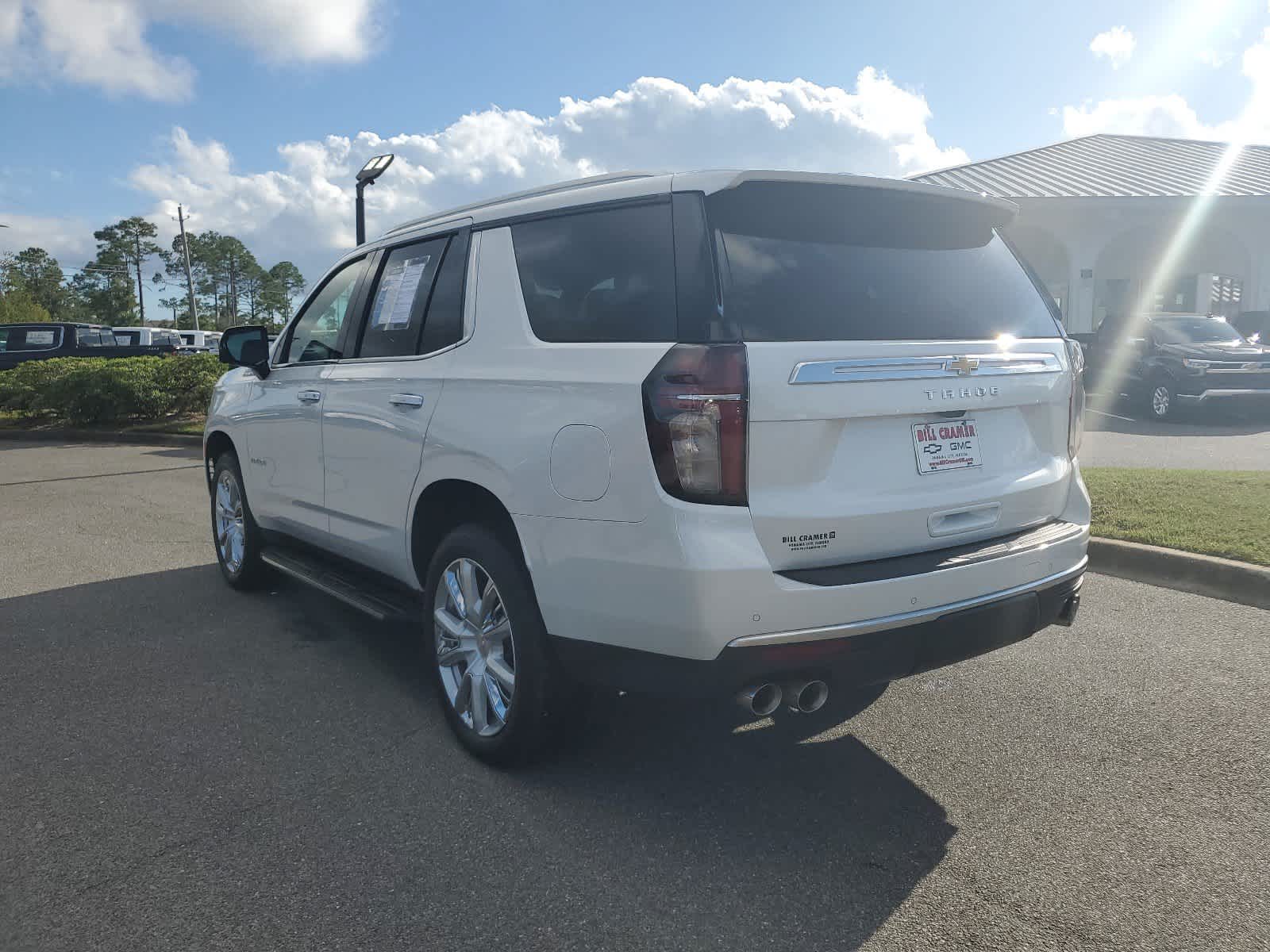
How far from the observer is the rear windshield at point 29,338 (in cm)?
2592

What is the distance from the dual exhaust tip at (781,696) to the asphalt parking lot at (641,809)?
0.44 metres

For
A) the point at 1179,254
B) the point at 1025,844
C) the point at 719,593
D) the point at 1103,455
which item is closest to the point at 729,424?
the point at 719,593

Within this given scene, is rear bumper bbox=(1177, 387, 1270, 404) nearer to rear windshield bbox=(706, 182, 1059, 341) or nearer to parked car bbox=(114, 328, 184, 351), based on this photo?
rear windshield bbox=(706, 182, 1059, 341)

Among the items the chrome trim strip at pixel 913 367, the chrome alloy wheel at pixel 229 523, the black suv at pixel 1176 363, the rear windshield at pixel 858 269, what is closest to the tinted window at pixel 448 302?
the rear windshield at pixel 858 269

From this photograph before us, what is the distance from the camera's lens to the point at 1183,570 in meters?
5.84

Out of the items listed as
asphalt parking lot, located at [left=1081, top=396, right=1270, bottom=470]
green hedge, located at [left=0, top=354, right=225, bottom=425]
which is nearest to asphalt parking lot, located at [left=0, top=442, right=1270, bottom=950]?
asphalt parking lot, located at [left=1081, top=396, right=1270, bottom=470]

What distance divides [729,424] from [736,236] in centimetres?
60

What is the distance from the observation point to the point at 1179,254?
26.5m

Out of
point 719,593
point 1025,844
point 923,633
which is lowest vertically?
point 1025,844

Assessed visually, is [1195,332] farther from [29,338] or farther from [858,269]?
[29,338]

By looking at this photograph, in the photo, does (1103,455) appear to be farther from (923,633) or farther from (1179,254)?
(1179,254)

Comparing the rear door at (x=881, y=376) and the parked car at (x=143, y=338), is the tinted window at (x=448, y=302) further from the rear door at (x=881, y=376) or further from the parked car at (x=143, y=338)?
the parked car at (x=143, y=338)

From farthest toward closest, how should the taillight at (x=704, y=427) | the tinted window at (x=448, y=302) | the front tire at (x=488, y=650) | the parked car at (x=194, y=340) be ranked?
1. the parked car at (x=194, y=340)
2. the tinted window at (x=448, y=302)
3. the front tire at (x=488, y=650)
4. the taillight at (x=704, y=427)

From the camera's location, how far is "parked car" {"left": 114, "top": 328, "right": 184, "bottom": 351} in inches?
1226
